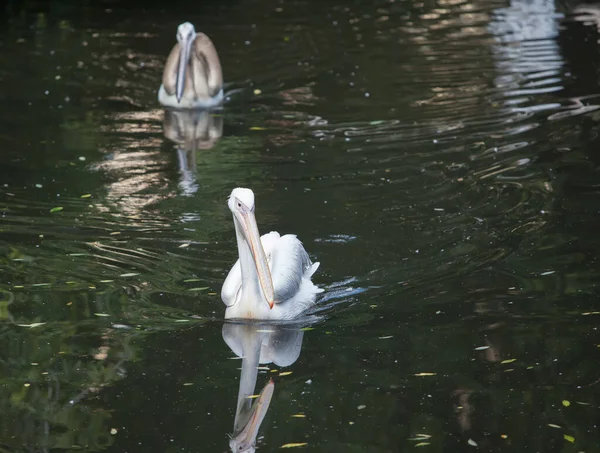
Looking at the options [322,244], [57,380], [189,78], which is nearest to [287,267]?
[322,244]

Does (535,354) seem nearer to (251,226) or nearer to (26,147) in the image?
(251,226)

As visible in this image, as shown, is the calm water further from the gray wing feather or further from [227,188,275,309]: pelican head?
[227,188,275,309]: pelican head

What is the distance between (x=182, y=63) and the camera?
12.2m

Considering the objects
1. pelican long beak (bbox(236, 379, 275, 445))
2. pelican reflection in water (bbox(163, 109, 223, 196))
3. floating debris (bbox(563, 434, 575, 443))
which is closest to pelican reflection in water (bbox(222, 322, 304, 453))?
pelican long beak (bbox(236, 379, 275, 445))

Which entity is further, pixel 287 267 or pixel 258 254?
pixel 287 267

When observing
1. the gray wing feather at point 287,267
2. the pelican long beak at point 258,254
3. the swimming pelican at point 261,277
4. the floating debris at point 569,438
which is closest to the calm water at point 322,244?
the floating debris at point 569,438

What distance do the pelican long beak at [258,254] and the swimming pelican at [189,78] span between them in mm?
5750

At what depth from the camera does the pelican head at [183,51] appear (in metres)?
12.1

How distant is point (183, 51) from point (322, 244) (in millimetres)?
4795

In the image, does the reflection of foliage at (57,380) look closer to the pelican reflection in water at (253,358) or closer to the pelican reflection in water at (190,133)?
the pelican reflection in water at (253,358)

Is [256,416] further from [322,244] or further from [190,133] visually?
[190,133]

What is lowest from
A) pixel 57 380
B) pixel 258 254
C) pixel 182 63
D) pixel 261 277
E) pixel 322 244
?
pixel 322 244

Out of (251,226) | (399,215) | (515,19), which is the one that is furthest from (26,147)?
(515,19)

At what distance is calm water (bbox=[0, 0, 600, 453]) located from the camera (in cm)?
593
